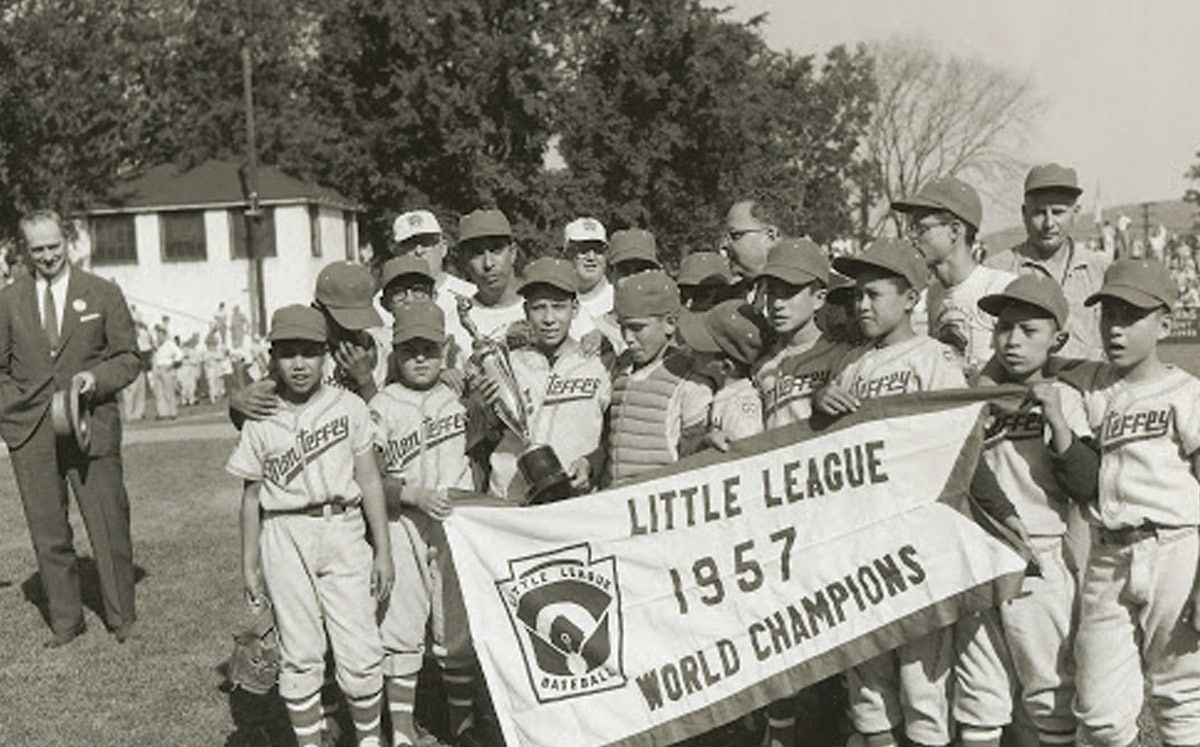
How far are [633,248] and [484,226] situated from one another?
1.27 m

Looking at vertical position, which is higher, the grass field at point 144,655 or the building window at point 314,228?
the building window at point 314,228

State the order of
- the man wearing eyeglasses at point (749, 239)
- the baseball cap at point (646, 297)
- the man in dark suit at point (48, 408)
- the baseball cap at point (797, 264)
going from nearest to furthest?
the baseball cap at point (797, 264)
the baseball cap at point (646, 297)
the man wearing eyeglasses at point (749, 239)
the man in dark suit at point (48, 408)

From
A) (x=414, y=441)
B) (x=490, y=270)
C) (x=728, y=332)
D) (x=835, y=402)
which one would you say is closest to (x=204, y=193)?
(x=490, y=270)

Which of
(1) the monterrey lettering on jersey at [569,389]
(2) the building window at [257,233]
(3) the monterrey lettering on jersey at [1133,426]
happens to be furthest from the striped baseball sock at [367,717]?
(2) the building window at [257,233]

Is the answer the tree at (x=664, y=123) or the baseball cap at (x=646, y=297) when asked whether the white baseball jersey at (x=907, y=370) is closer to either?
the baseball cap at (x=646, y=297)

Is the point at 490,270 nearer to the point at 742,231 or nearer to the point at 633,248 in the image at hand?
the point at 633,248

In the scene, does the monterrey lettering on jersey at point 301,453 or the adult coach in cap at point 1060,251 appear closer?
the monterrey lettering on jersey at point 301,453

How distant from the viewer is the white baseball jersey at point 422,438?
22.3 ft

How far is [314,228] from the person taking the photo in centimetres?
5012

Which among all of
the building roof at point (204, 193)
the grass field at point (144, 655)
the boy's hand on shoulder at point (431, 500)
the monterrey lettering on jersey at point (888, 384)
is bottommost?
the grass field at point (144, 655)

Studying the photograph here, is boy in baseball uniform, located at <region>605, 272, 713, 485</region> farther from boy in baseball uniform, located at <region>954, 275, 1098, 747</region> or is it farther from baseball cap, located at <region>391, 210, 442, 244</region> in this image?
baseball cap, located at <region>391, 210, 442, 244</region>

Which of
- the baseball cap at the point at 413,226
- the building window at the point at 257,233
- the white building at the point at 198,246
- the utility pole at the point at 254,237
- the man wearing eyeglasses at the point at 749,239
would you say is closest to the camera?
the man wearing eyeglasses at the point at 749,239

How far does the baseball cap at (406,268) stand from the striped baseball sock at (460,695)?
2167 mm

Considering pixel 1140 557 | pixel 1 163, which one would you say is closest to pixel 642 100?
pixel 1 163
